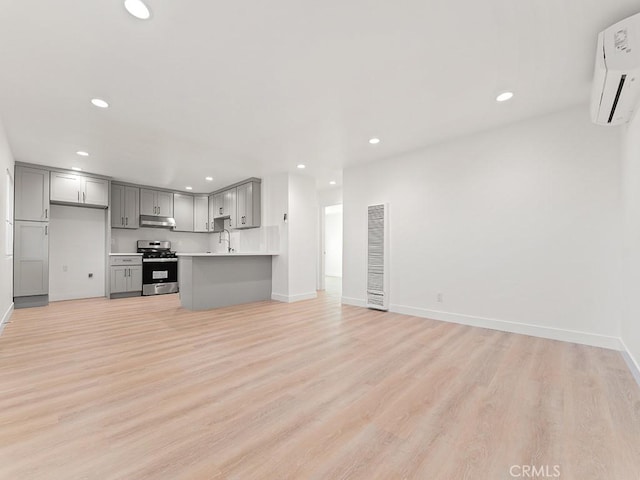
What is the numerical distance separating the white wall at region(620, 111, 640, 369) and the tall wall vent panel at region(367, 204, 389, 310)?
2.71 meters

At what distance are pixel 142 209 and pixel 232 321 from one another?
457 cm

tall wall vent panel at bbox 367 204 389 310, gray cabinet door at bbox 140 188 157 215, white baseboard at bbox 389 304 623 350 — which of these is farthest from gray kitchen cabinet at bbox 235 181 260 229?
white baseboard at bbox 389 304 623 350

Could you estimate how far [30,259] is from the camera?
4.96 metres

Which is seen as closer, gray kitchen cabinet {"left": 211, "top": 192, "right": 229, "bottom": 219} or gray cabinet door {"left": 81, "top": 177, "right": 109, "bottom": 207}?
gray cabinet door {"left": 81, "top": 177, "right": 109, "bottom": 207}

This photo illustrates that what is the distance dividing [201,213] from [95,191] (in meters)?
2.46

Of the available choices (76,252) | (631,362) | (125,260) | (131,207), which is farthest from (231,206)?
(631,362)

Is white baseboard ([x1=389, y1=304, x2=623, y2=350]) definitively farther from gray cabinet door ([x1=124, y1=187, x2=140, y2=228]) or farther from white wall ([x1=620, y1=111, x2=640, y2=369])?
gray cabinet door ([x1=124, y1=187, x2=140, y2=228])

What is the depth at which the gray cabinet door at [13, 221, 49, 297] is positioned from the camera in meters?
4.84

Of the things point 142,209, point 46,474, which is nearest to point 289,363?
point 46,474

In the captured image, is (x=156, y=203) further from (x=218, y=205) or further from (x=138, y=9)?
(x=138, y=9)

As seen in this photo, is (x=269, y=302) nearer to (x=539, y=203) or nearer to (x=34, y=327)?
(x=34, y=327)

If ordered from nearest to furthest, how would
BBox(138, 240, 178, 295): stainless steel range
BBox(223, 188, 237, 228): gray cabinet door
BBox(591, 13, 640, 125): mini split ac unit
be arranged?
BBox(591, 13, 640, 125): mini split ac unit, BBox(138, 240, 178, 295): stainless steel range, BBox(223, 188, 237, 228): gray cabinet door

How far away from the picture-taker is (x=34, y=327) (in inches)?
148

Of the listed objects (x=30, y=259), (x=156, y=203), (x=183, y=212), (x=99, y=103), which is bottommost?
(x=30, y=259)
